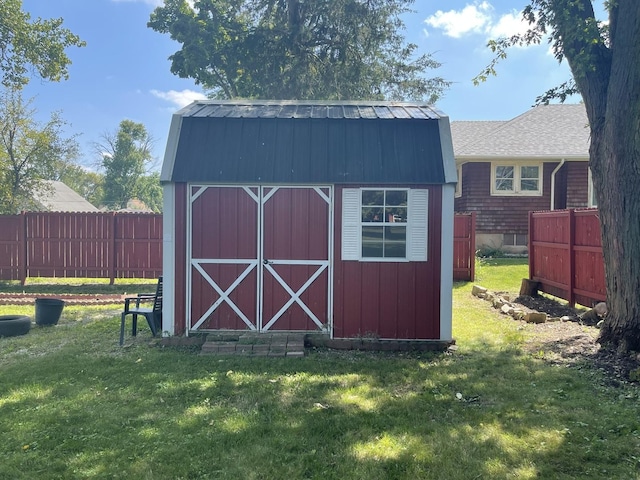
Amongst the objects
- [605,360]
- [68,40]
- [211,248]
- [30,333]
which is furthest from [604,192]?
[68,40]

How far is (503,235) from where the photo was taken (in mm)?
16609

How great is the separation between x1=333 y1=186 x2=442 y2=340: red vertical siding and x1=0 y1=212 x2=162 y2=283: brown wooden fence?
7.84 meters

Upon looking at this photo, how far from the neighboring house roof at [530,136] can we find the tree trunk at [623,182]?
10.5 metres

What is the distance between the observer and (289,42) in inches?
632

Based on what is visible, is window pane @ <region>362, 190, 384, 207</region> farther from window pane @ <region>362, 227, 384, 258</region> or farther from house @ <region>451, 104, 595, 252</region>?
house @ <region>451, 104, 595, 252</region>

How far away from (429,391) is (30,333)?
253 inches

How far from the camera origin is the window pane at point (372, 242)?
641cm

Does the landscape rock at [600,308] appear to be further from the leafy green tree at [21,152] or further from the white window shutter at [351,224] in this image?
the leafy green tree at [21,152]

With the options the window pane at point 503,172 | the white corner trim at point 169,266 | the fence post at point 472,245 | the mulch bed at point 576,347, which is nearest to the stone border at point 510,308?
the mulch bed at point 576,347

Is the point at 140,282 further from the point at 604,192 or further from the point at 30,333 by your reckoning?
the point at 604,192

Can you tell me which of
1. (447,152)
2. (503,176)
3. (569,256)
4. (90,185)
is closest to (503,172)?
(503,176)

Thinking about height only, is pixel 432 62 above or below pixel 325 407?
above

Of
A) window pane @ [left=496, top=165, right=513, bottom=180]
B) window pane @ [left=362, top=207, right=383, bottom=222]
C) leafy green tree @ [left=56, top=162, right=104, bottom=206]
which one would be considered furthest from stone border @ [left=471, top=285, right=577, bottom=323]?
leafy green tree @ [left=56, top=162, right=104, bottom=206]

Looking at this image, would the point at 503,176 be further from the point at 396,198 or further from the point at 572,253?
the point at 396,198
